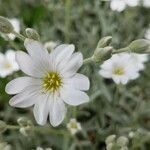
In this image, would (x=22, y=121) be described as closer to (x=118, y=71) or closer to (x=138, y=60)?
(x=118, y=71)

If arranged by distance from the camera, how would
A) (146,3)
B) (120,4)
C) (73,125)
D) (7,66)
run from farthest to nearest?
(146,3)
(7,66)
(120,4)
(73,125)

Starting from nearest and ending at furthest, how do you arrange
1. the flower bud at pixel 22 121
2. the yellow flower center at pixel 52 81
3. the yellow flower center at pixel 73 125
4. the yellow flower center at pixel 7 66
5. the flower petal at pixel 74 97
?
1. the flower petal at pixel 74 97
2. the yellow flower center at pixel 52 81
3. the flower bud at pixel 22 121
4. the yellow flower center at pixel 73 125
5. the yellow flower center at pixel 7 66

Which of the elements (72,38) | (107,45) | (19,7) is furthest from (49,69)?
(19,7)

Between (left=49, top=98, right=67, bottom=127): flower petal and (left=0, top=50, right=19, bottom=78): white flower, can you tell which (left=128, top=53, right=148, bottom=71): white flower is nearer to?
(left=0, top=50, right=19, bottom=78): white flower

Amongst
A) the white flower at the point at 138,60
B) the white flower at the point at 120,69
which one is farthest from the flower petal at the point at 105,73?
the white flower at the point at 138,60

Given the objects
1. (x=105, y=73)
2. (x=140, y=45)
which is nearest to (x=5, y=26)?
(x=140, y=45)

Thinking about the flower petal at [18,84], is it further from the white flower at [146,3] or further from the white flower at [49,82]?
the white flower at [146,3]
